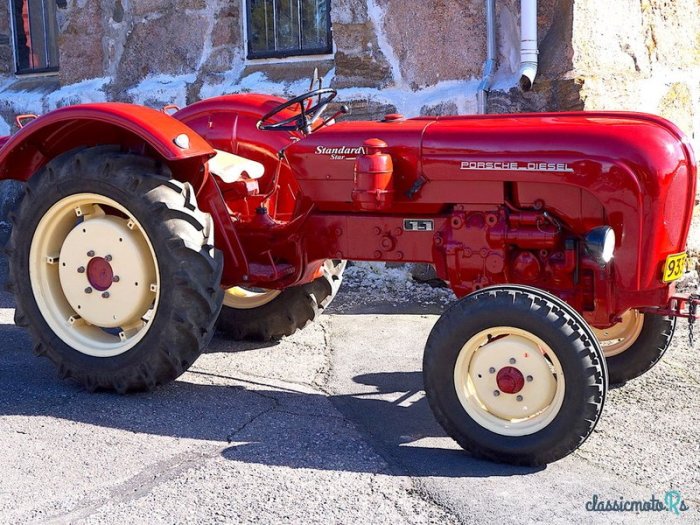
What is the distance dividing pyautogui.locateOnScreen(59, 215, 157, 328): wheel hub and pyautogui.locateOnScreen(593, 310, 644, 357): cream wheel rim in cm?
202

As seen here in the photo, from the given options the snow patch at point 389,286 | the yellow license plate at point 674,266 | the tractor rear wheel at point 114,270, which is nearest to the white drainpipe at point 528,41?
the snow patch at point 389,286

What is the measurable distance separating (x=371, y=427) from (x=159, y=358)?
930 mm

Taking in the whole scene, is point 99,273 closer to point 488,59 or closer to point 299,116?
point 299,116

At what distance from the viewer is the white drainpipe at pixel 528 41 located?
5.77 m

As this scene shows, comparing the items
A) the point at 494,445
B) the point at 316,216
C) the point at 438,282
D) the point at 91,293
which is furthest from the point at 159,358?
the point at 438,282

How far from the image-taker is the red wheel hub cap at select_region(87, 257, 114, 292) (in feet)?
13.6

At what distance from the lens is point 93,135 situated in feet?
14.5

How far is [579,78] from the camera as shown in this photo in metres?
5.82

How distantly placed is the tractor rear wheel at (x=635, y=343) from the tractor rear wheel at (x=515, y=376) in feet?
2.97

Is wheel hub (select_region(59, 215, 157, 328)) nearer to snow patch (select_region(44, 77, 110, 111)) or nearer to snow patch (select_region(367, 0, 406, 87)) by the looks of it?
snow patch (select_region(367, 0, 406, 87))

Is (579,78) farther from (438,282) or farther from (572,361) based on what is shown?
(572,361)

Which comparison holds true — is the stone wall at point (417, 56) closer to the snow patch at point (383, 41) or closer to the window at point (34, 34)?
the snow patch at point (383, 41)

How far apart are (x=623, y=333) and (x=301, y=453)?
1661mm

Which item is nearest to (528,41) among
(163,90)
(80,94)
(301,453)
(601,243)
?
(601,243)
